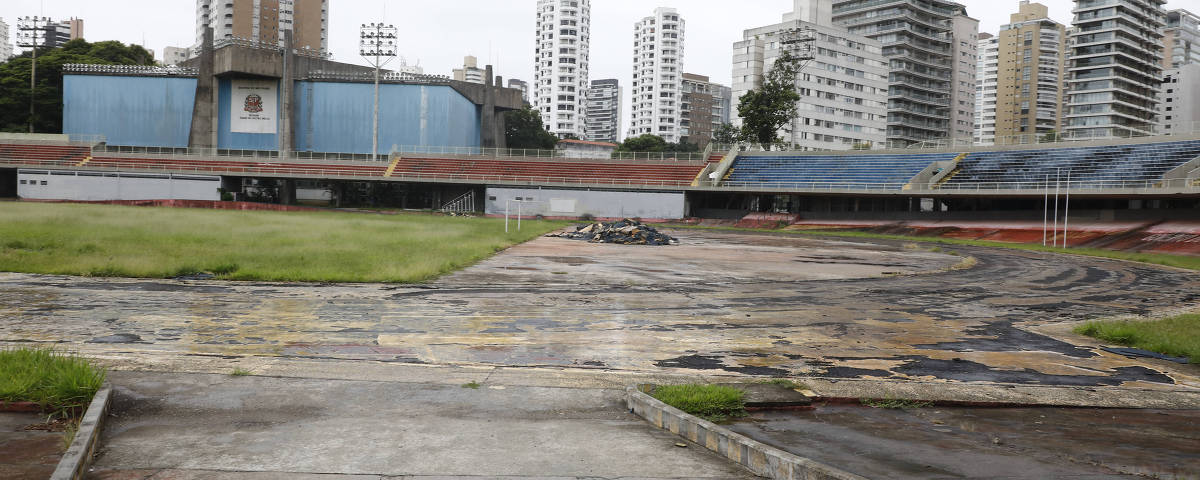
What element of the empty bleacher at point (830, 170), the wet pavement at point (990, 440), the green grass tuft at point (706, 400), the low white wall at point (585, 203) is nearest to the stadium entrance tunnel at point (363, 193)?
the low white wall at point (585, 203)

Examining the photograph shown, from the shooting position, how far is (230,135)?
268ft

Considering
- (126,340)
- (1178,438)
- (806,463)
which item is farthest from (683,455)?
(126,340)

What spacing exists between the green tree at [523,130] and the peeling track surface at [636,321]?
95067 mm

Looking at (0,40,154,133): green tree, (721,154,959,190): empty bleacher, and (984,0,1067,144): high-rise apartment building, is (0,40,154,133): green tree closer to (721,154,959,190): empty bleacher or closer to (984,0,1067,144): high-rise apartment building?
(721,154,959,190): empty bleacher

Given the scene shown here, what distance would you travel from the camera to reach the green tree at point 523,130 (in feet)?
385

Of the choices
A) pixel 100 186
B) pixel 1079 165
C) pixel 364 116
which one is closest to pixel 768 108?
pixel 1079 165

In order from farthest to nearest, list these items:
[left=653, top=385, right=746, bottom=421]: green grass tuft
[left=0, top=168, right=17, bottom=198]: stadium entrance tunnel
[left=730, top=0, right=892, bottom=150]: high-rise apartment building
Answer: [left=730, top=0, right=892, bottom=150]: high-rise apartment building → [left=0, top=168, right=17, bottom=198]: stadium entrance tunnel → [left=653, top=385, right=746, bottom=421]: green grass tuft

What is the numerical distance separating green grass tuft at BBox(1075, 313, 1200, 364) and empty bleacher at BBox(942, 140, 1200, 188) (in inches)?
1721

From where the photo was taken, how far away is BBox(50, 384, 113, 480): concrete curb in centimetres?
503

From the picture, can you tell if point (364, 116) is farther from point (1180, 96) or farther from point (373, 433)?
point (1180, 96)

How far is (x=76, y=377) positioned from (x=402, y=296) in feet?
31.1

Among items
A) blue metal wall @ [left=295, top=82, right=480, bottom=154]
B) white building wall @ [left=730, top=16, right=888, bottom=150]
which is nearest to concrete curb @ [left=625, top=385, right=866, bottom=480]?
blue metal wall @ [left=295, top=82, right=480, bottom=154]

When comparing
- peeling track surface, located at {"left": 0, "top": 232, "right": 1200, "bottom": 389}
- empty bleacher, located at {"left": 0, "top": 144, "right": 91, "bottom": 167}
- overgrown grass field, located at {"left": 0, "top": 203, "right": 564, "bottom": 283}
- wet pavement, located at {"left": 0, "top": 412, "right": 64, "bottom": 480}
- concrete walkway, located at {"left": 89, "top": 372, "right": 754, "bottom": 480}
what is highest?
empty bleacher, located at {"left": 0, "top": 144, "right": 91, "bottom": 167}

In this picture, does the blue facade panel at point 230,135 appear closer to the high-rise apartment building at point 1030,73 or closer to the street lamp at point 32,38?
the street lamp at point 32,38
